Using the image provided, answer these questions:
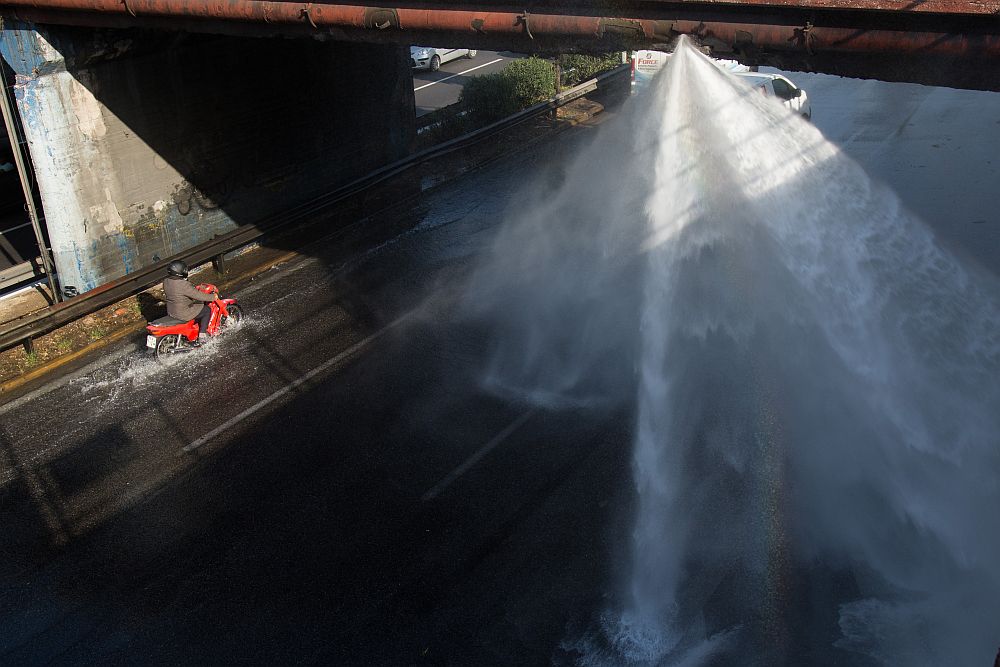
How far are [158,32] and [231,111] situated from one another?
6.50ft

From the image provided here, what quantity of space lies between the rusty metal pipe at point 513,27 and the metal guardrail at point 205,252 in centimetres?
401

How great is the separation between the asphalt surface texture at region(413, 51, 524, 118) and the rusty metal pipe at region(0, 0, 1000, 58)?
42.5 feet

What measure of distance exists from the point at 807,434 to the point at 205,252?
10.3m

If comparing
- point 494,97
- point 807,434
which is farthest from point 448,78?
point 807,434

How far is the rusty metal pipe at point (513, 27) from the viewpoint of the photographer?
7223 mm

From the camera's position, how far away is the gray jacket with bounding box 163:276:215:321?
1225 centimetres

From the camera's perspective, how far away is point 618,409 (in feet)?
35.4

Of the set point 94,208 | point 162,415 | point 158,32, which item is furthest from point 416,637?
point 158,32

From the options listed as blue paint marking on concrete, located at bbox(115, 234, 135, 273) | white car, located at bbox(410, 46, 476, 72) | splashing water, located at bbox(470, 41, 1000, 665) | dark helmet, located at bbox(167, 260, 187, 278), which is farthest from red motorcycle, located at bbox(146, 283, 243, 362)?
white car, located at bbox(410, 46, 476, 72)

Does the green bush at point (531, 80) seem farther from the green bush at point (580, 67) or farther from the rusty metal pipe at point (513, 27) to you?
the rusty metal pipe at point (513, 27)

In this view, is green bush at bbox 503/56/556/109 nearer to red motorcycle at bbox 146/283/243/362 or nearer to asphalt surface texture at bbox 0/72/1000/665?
asphalt surface texture at bbox 0/72/1000/665

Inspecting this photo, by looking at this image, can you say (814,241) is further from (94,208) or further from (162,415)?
(94,208)

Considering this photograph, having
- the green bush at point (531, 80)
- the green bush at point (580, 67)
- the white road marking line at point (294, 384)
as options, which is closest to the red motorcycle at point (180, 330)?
the white road marking line at point (294, 384)

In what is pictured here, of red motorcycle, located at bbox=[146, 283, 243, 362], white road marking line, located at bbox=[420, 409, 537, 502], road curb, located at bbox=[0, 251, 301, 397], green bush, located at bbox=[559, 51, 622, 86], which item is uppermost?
green bush, located at bbox=[559, 51, 622, 86]
